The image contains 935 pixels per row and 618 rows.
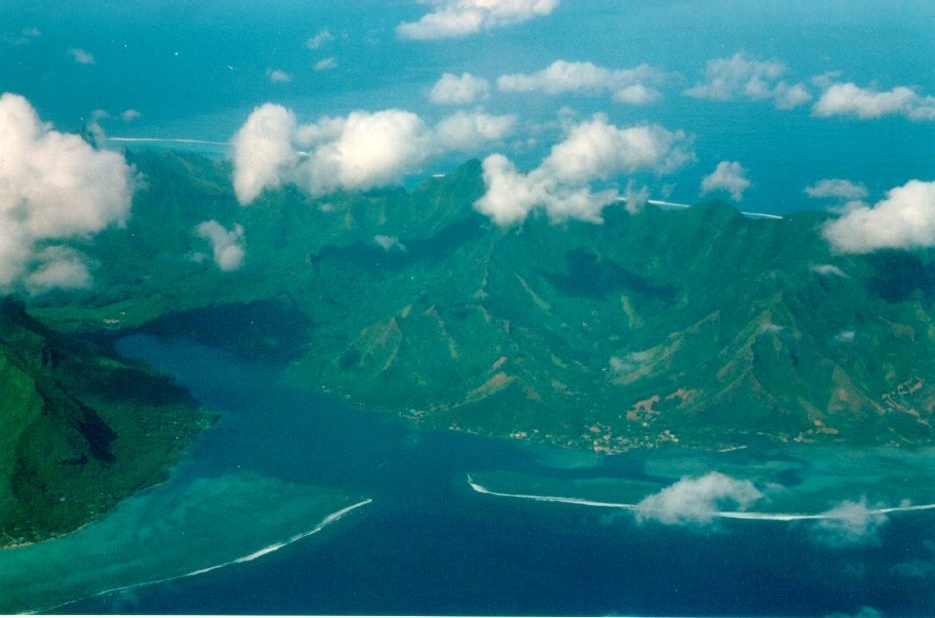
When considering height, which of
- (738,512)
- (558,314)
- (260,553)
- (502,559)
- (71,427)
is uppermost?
(558,314)

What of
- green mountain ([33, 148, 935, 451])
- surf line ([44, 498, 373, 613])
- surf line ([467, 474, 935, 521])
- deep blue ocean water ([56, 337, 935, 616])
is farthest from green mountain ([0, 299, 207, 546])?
surf line ([467, 474, 935, 521])

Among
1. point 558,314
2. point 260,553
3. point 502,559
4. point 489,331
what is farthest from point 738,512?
point 558,314

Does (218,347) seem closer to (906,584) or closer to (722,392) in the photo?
(722,392)

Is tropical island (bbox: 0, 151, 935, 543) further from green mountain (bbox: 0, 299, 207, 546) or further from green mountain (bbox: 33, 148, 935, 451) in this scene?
green mountain (bbox: 33, 148, 935, 451)

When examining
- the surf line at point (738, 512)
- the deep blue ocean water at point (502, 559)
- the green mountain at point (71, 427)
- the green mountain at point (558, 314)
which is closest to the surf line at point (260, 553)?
the deep blue ocean water at point (502, 559)

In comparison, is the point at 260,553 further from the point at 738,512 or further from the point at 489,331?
the point at 489,331

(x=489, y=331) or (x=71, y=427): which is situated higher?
(x=489, y=331)

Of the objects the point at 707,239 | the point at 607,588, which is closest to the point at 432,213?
the point at 707,239
